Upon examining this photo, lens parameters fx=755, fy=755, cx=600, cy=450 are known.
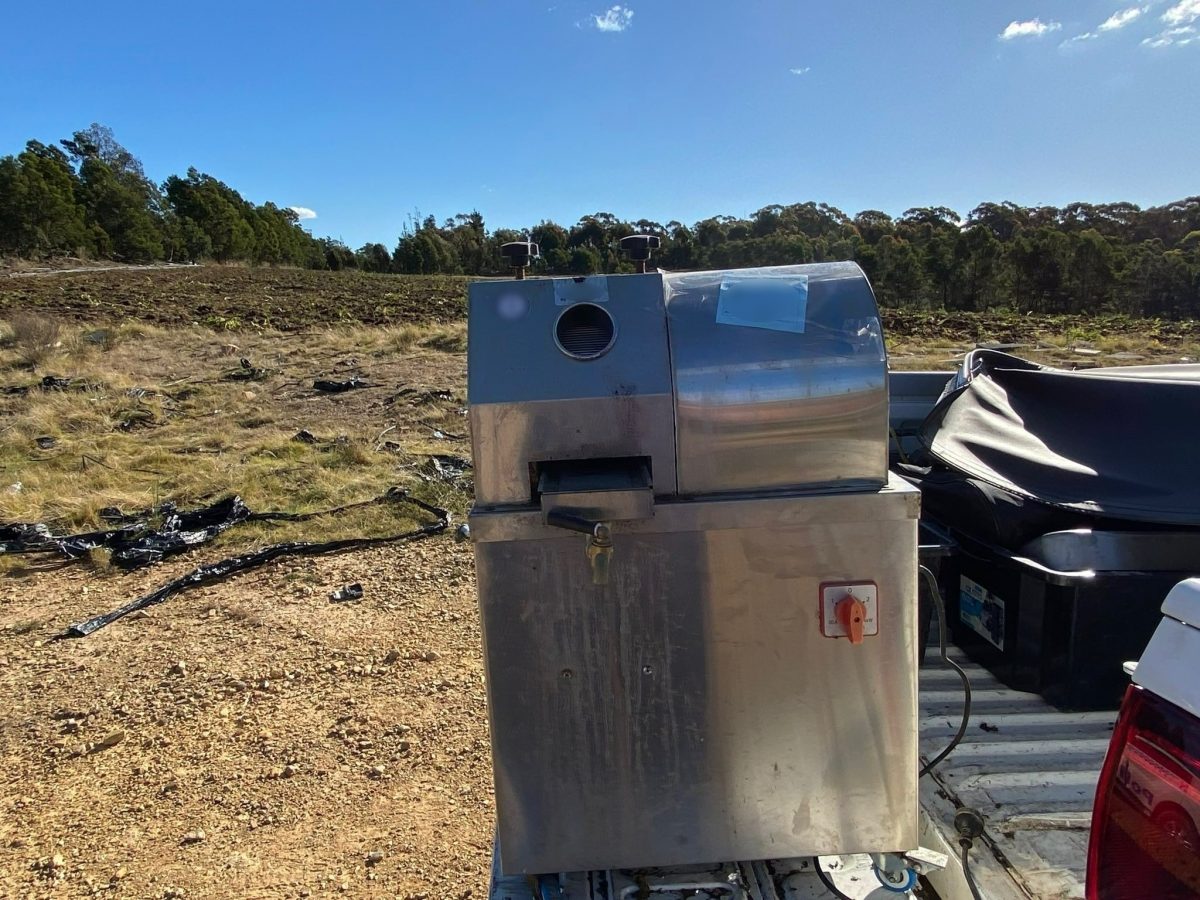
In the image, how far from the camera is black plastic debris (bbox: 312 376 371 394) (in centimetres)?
1060

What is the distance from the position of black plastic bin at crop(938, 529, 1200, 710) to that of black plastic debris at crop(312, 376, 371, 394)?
10.0 metres

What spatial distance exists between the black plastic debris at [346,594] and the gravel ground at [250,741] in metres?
0.05

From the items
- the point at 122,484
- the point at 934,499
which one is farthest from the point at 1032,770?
the point at 122,484

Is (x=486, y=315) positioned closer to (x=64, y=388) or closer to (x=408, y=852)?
(x=408, y=852)

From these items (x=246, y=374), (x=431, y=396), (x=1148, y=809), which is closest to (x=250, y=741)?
(x=1148, y=809)

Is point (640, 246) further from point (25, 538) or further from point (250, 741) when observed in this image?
point (25, 538)

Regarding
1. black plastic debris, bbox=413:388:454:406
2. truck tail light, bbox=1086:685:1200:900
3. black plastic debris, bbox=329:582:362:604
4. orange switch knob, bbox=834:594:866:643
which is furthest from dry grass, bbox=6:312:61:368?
truck tail light, bbox=1086:685:1200:900

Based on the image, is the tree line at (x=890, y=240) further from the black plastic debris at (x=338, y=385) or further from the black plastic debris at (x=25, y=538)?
the black plastic debris at (x=25, y=538)

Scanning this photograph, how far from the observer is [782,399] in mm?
1233

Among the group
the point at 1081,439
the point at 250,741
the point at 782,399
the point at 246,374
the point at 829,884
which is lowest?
the point at 250,741

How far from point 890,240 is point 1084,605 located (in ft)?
153

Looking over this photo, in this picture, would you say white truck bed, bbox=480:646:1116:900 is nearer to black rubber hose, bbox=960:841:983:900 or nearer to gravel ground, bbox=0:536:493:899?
black rubber hose, bbox=960:841:983:900

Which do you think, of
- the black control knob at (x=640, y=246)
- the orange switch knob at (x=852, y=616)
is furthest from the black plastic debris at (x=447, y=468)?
the orange switch knob at (x=852, y=616)

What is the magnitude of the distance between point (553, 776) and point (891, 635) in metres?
0.62
